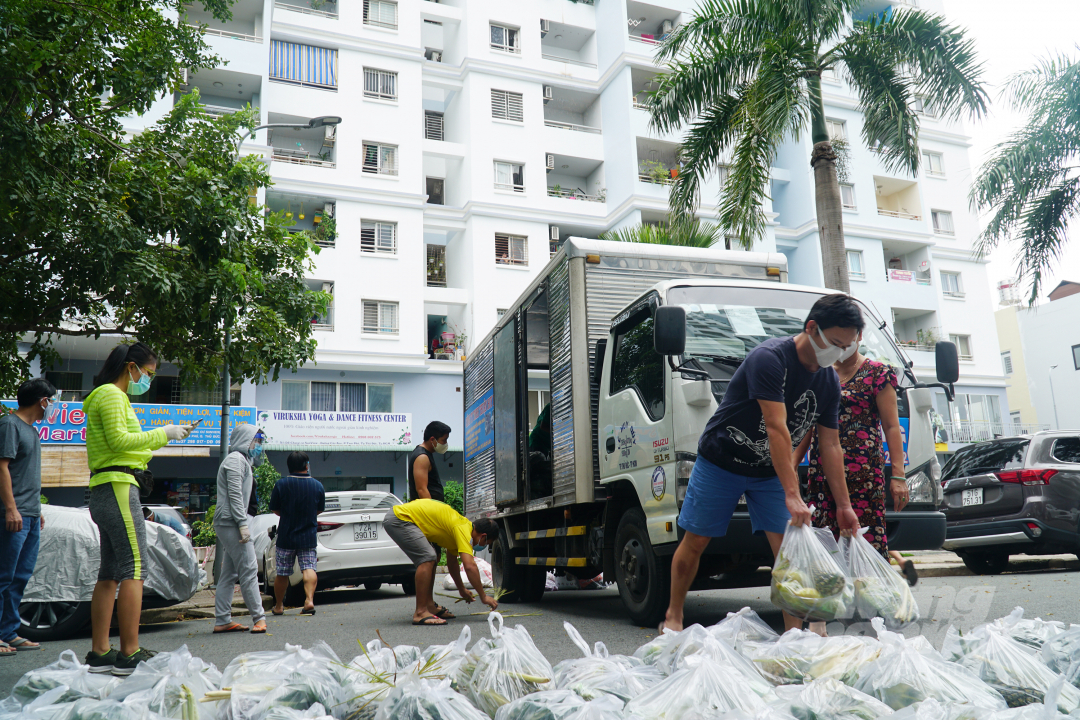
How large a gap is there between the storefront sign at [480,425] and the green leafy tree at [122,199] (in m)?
2.71

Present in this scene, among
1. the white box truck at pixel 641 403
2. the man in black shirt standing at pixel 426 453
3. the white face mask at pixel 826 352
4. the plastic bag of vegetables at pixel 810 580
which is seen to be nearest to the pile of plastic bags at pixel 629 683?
the plastic bag of vegetables at pixel 810 580

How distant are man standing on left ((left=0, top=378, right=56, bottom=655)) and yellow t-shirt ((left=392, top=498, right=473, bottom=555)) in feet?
8.96

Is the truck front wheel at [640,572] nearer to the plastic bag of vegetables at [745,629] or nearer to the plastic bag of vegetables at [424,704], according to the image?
the plastic bag of vegetables at [745,629]

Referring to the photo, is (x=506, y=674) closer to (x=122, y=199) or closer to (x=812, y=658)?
(x=812, y=658)

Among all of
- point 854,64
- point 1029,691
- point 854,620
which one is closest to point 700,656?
point 1029,691

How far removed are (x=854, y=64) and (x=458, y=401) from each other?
17.0 m

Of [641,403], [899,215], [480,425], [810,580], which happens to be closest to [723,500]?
[810,580]

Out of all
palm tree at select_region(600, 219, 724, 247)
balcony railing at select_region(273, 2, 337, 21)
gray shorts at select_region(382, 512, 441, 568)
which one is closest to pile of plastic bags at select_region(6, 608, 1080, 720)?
gray shorts at select_region(382, 512, 441, 568)

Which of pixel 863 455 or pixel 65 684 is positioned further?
pixel 863 455

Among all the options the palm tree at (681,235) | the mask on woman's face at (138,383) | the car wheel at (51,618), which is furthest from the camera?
the palm tree at (681,235)

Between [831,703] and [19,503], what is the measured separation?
19.4ft

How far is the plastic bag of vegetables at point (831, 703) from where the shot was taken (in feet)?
7.39

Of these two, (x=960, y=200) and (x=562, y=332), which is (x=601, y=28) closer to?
(x=960, y=200)

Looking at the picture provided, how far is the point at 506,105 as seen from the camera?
98.6 ft
